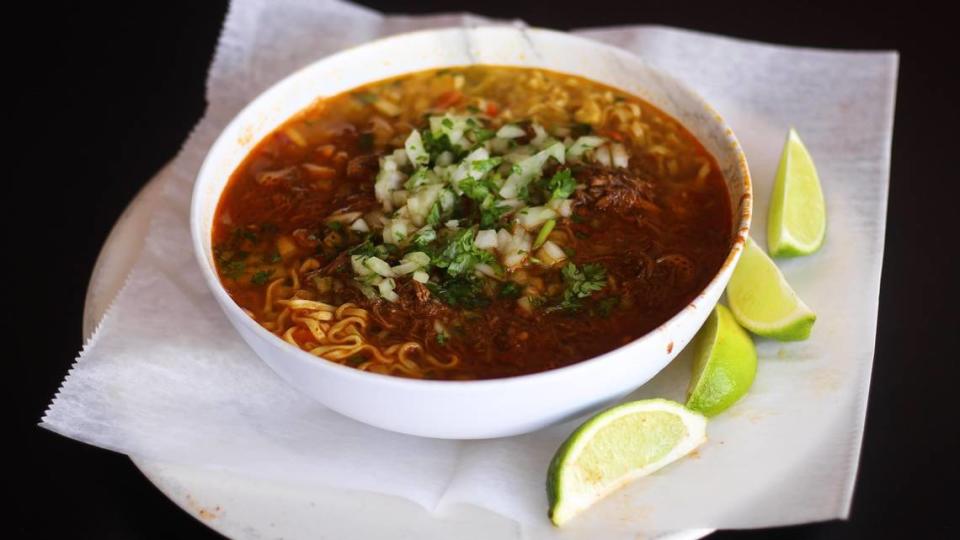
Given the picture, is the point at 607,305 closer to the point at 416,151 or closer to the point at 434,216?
the point at 434,216

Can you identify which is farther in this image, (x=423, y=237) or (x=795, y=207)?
(x=795, y=207)

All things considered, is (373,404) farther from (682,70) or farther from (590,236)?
(682,70)

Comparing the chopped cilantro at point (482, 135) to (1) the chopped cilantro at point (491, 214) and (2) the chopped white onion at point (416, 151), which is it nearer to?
(2) the chopped white onion at point (416, 151)

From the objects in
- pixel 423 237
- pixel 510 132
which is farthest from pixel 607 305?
pixel 510 132

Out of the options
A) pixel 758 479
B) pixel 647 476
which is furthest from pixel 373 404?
pixel 758 479

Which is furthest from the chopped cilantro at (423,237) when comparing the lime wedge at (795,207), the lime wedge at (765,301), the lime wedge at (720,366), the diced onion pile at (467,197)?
the lime wedge at (795,207)
